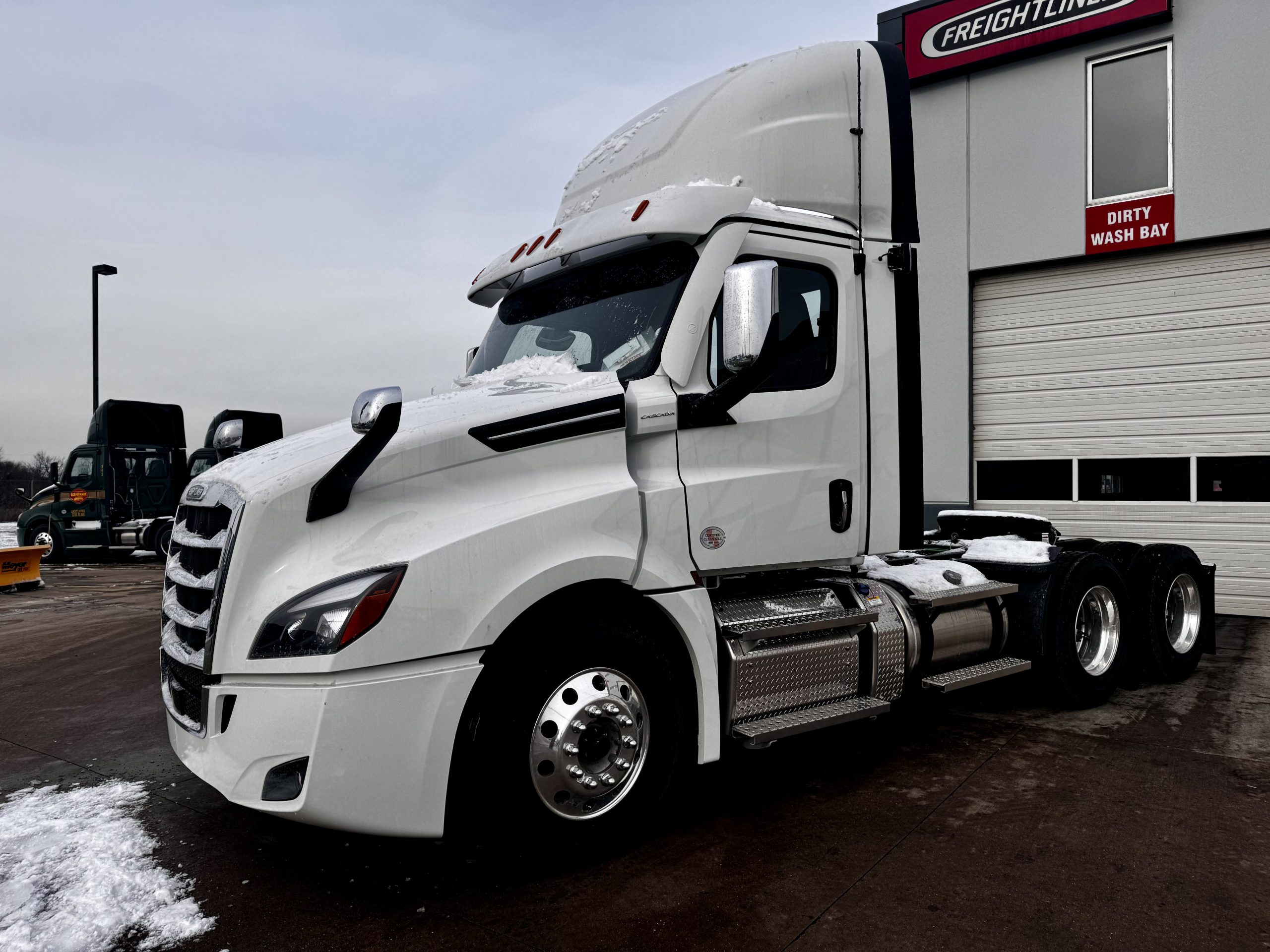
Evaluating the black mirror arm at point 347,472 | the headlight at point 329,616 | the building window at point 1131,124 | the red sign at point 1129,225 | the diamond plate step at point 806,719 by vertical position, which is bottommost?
the diamond plate step at point 806,719

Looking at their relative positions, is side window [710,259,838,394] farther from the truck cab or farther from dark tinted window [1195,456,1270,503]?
the truck cab

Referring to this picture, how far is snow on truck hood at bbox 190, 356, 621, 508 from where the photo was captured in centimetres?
329

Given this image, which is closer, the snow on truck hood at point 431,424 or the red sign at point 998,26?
the snow on truck hood at point 431,424

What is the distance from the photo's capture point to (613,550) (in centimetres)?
362

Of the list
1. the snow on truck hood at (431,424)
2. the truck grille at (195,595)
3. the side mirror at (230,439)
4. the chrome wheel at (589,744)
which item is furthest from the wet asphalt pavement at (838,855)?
the side mirror at (230,439)

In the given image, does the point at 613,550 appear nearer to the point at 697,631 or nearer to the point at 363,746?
the point at 697,631

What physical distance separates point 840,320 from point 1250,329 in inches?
318

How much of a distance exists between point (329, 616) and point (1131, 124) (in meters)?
11.3

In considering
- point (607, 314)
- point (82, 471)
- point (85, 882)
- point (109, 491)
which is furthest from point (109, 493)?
point (607, 314)

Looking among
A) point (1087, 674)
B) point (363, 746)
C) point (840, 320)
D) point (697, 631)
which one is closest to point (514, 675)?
point (363, 746)

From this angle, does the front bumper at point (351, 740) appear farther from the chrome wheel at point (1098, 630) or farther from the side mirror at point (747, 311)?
the chrome wheel at point (1098, 630)

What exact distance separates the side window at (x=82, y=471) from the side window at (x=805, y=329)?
67.8 feet

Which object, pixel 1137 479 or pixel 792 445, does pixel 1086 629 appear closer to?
pixel 792 445

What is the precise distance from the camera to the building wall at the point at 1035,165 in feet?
32.8
